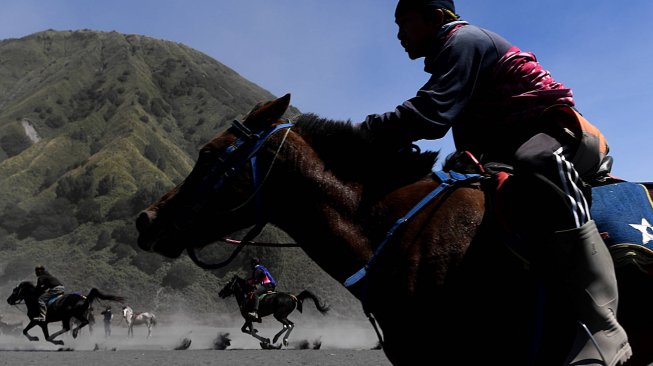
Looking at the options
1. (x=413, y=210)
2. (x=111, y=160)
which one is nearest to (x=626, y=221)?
(x=413, y=210)

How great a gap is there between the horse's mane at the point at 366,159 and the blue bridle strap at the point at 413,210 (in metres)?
0.20

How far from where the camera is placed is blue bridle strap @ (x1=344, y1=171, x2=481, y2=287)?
3202mm

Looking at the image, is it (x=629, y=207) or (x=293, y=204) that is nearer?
(x=629, y=207)

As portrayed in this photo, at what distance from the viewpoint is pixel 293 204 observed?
357 centimetres

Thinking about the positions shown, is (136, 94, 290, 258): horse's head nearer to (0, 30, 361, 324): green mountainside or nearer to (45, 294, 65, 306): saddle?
(45, 294, 65, 306): saddle

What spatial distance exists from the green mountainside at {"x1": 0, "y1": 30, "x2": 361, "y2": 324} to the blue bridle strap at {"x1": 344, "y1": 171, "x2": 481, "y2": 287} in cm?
5025

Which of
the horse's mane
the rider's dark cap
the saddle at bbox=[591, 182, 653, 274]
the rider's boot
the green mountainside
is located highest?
the rider's dark cap

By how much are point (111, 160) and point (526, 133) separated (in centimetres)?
7673

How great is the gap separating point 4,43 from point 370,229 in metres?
170

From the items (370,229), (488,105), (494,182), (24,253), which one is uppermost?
(488,105)

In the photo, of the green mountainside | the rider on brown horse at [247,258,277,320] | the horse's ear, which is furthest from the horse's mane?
the green mountainside

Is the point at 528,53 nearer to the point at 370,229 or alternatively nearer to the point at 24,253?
the point at 370,229

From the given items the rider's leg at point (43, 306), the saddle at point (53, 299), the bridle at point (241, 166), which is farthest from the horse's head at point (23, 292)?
the bridle at point (241, 166)

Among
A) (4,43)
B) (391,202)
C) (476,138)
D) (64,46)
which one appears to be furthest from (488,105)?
(4,43)
